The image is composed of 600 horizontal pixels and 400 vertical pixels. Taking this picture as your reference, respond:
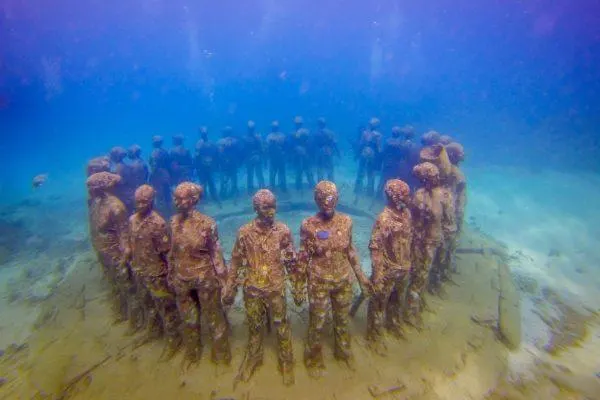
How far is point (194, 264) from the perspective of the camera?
516cm

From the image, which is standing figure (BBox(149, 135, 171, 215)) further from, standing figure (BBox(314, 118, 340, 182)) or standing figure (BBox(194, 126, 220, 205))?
standing figure (BBox(314, 118, 340, 182))

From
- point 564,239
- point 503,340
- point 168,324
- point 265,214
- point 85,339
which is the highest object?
point 265,214

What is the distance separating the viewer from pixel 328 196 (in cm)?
507

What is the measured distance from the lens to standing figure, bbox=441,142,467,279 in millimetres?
8276

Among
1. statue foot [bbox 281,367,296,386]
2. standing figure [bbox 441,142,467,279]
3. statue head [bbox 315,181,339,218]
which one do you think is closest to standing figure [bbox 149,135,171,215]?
statue foot [bbox 281,367,296,386]

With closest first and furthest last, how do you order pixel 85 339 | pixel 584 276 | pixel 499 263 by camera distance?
1. pixel 85 339
2. pixel 499 263
3. pixel 584 276

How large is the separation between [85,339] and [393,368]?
6031 mm

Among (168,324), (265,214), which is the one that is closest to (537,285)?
(265,214)

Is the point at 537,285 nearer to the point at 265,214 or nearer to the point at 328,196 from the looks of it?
the point at 328,196

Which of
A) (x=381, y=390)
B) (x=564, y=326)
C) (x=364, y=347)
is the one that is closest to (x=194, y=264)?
(x=364, y=347)

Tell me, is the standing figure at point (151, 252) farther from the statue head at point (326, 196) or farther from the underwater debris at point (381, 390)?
the underwater debris at point (381, 390)

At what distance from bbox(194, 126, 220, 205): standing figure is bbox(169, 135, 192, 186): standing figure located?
16.1 inches

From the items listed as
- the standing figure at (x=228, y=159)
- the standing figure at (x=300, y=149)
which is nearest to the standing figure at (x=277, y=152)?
the standing figure at (x=300, y=149)

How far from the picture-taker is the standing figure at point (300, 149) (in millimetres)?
15688
